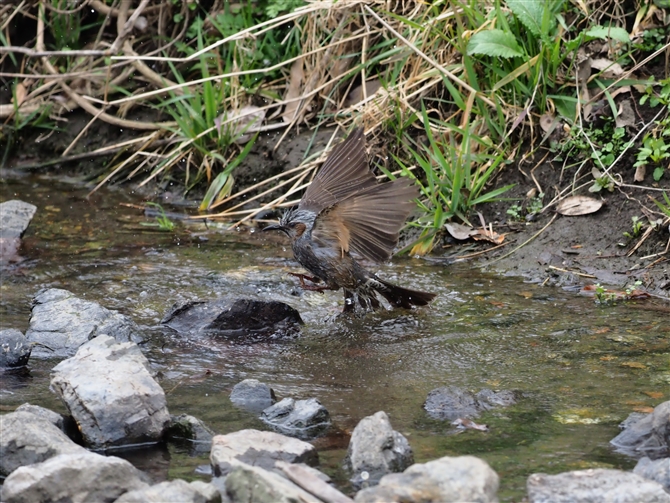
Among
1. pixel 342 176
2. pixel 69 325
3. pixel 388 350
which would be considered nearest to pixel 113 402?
pixel 69 325

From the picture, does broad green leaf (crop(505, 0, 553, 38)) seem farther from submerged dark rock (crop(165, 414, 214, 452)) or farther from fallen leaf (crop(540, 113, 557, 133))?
submerged dark rock (crop(165, 414, 214, 452))

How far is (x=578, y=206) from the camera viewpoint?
6.35 m

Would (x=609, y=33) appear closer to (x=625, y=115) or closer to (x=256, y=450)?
(x=625, y=115)

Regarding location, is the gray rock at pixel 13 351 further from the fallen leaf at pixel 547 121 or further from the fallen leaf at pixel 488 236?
Result: the fallen leaf at pixel 547 121

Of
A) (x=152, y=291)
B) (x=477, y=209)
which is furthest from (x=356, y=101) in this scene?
(x=152, y=291)

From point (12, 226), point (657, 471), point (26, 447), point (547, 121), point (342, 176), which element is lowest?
point (12, 226)

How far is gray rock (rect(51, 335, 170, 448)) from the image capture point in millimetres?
3629

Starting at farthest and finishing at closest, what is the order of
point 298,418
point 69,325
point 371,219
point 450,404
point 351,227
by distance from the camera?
point 351,227, point 371,219, point 69,325, point 450,404, point 298,418

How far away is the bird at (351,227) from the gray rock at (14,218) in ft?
7.19

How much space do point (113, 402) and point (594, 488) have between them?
179cm

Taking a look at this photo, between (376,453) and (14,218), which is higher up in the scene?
(376,453)

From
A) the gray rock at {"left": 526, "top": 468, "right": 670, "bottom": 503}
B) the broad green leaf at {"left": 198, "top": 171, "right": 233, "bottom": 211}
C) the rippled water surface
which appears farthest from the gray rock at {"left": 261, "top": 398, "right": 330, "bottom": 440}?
the broad green leaf at {"left": 198, "top": 171, "right": 233, "bottom": 211}

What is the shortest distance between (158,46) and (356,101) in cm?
235

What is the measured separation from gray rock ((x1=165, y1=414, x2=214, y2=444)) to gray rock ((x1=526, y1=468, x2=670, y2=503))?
50.7 inches
